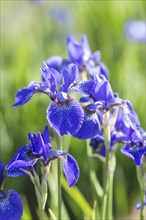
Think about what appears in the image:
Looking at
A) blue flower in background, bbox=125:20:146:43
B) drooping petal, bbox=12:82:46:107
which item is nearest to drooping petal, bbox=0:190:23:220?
drooping petal, bbox=12:82:46:107

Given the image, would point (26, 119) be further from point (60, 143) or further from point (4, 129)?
point (60, 143)

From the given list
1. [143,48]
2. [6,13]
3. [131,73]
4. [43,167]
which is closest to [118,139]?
[43,167]

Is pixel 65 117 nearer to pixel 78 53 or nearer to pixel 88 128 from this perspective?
pixel 88 128

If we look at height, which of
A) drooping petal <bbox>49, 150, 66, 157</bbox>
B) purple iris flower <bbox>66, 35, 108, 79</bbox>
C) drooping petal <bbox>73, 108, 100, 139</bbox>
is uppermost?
purple iris flower <bbox>66, 35, 108, 79</bbox>

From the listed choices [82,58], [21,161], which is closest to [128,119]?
[21,161]

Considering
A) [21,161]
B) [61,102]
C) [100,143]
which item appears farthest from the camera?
[100,143]

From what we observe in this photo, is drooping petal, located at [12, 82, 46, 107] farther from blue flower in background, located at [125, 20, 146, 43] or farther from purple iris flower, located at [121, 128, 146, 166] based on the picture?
blue flower in background, located at [125, 20, 146, 43]

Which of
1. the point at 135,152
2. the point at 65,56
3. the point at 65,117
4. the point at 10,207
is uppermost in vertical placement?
the point at 65,56
